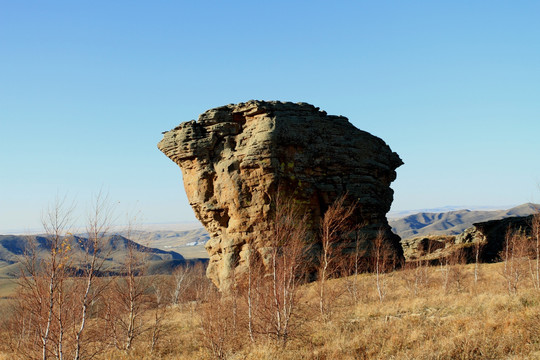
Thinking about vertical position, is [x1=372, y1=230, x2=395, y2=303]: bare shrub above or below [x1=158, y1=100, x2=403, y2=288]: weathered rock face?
below

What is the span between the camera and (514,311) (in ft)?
50.1

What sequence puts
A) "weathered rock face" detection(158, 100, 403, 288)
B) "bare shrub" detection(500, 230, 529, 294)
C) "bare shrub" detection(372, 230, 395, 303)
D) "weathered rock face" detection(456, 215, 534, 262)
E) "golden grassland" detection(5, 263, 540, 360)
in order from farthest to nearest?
"weathered rock face" detection(456, 215, 534, 262)
"bare shrub" detection(372, 230, 395, 303)
"weathered rock face" detection(158, 100, 403, 288)
"bare shrub" detection(500, 230, 529, 294)
"golden grassland" detection(5, 263, 540, 360)

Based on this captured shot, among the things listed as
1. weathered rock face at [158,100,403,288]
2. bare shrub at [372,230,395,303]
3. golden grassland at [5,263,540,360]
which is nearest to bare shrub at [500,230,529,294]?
golden grassland at [5,263,540,360]

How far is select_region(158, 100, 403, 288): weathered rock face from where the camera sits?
32250mm

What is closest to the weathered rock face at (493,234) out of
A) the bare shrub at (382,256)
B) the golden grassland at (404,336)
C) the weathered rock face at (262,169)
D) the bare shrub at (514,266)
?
the bare shrub at (514,266)

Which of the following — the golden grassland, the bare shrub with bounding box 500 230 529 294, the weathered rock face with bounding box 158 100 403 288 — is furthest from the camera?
the weathered rock face with bounding box 158 100 403 288

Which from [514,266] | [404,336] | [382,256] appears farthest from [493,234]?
[404,336]

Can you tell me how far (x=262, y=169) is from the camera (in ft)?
104

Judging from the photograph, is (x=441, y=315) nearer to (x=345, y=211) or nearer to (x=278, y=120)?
(x=345, y=211)

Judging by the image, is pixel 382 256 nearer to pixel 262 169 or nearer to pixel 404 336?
pixel 262 169

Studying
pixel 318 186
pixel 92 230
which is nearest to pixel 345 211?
pixel 318 186

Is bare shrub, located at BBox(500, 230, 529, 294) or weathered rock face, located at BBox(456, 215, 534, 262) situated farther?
weathered rock face, located at BBox(456, 215, 534, 262)

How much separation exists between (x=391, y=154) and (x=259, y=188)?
15.7 metres

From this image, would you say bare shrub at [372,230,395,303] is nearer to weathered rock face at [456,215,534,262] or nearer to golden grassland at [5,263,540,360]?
golden grassland at [5,263,540,360]
